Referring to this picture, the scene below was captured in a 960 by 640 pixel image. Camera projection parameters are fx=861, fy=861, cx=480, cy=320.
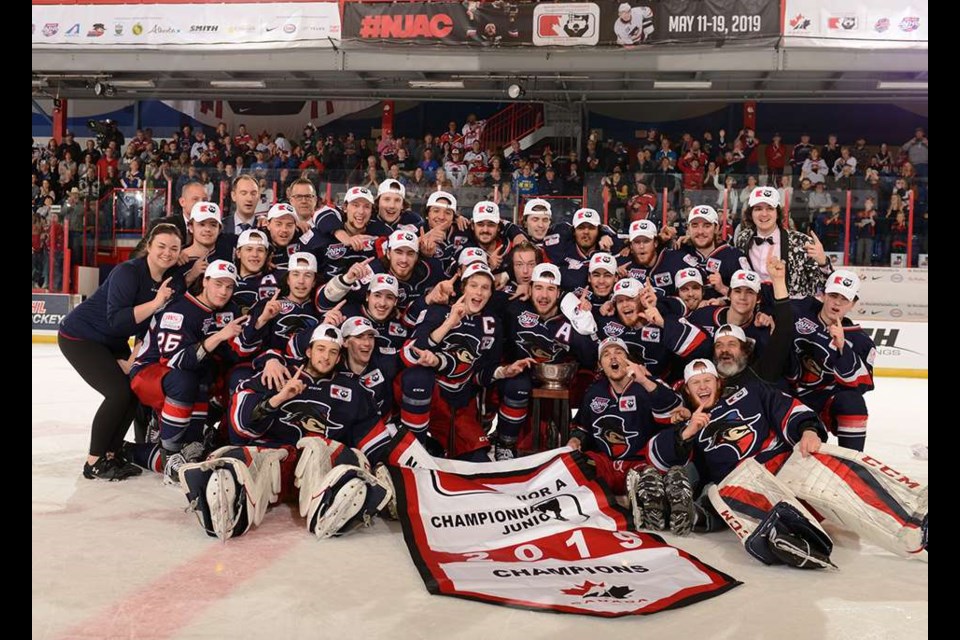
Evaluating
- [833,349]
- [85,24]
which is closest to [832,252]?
[833,349]

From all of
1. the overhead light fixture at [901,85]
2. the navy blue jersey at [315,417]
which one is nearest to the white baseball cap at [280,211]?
the navy blue jersey at [315,417]

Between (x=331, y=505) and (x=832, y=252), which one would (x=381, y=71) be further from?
(x=331, y=505)

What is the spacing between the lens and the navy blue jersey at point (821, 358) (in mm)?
4707

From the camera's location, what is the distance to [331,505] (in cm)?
363

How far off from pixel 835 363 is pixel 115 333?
13.1 ft

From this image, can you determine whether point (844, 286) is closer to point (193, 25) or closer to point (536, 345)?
point (536, 345)

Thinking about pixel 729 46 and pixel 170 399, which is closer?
pixel 170 399

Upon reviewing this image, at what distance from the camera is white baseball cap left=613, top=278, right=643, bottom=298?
483 centimetres

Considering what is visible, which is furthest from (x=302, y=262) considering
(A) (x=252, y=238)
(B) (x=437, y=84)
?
(B) (x=437, y=84)

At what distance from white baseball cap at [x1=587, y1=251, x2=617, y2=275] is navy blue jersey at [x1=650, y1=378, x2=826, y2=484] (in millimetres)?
1247

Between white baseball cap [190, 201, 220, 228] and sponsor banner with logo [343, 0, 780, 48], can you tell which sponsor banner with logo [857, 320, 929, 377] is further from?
white baseball cap [190, 201, 220, 228]

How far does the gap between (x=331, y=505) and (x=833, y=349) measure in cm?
287

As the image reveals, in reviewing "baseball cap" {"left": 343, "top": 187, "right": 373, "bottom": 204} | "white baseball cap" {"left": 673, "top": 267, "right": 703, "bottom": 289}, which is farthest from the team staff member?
"white baseball cap" {"left": 673, "top": 267, "right": 703, "bottom": 289}
